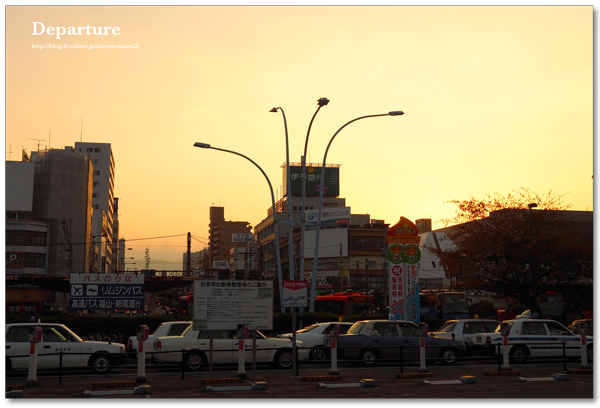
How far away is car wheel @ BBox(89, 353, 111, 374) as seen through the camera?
18.3 m

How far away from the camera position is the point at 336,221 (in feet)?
316

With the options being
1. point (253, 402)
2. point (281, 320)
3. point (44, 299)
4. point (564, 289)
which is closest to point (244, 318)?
point (253, 402)

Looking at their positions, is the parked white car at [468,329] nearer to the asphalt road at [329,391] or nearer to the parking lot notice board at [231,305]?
the asphalt road at [329,391]

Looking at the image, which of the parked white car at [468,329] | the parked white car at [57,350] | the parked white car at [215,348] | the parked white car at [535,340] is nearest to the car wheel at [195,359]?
the parked white car at [215,348]

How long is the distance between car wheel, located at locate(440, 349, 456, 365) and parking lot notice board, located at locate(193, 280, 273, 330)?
7454 millimetres

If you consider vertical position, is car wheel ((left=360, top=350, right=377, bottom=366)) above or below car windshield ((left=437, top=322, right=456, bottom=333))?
below

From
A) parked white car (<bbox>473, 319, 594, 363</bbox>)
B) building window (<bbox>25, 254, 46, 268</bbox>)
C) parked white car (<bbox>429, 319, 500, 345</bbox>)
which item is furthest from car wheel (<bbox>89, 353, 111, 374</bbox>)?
building window (<bbox>25, 254, 46, 268</bbox>)

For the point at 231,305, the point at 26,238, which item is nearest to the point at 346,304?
the point at 231,305

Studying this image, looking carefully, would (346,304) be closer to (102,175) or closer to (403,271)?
(403,271)

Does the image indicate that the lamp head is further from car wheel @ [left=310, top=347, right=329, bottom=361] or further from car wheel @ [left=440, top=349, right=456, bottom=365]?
car wheel @ [left=440, top=349, right=456, bottom=365]

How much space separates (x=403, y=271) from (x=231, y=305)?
1492cm

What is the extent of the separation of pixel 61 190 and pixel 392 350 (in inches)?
2726

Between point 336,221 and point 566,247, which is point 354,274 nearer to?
point 336,221

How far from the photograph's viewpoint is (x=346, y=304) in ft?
148
